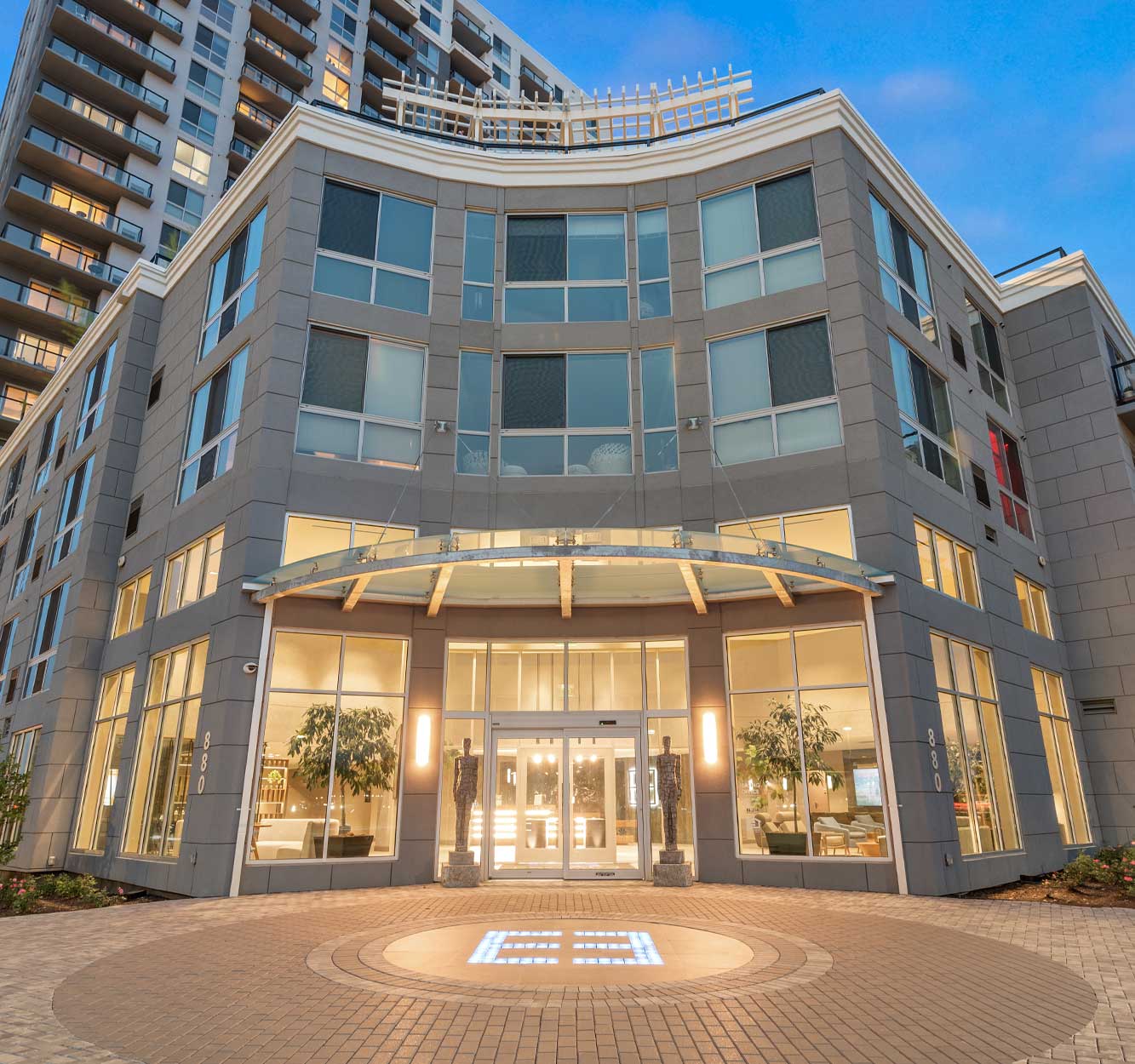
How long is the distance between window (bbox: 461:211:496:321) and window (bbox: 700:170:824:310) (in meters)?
4.64

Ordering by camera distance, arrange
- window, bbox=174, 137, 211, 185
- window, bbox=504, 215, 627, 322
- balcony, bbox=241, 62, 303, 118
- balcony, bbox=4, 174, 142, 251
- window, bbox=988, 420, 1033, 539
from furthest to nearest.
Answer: balcony, bbox=241, 62, 303, 118
window, bbox=174, 137, 211, 185
balcony, bbox=4, 174, 142, 251
window, bbox=988, 420, 1033, 539
window, bbox=504, 215, 627, 322

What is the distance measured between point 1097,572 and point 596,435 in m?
13.9

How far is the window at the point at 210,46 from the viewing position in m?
45.5

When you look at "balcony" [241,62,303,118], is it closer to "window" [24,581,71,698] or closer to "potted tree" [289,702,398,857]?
"window" [24,581,71,698]

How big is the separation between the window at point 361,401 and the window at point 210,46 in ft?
130

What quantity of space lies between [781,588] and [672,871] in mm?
5066

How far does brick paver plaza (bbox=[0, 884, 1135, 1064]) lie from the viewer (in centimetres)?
543

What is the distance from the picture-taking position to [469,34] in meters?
58.5

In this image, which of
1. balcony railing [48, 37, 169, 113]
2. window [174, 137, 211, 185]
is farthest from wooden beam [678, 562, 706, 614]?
balcony railing [48, 37, 169, 113]

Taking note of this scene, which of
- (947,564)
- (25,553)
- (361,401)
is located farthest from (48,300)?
(947,564)

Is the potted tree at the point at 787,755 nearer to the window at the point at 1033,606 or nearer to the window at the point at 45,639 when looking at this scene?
the window at the point at 1033,606

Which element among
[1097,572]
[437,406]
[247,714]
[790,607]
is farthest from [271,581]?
[1097,572]

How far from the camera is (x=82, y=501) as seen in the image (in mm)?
23312

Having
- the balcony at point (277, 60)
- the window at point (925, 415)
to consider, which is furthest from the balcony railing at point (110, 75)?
the window at point (925, 415)
